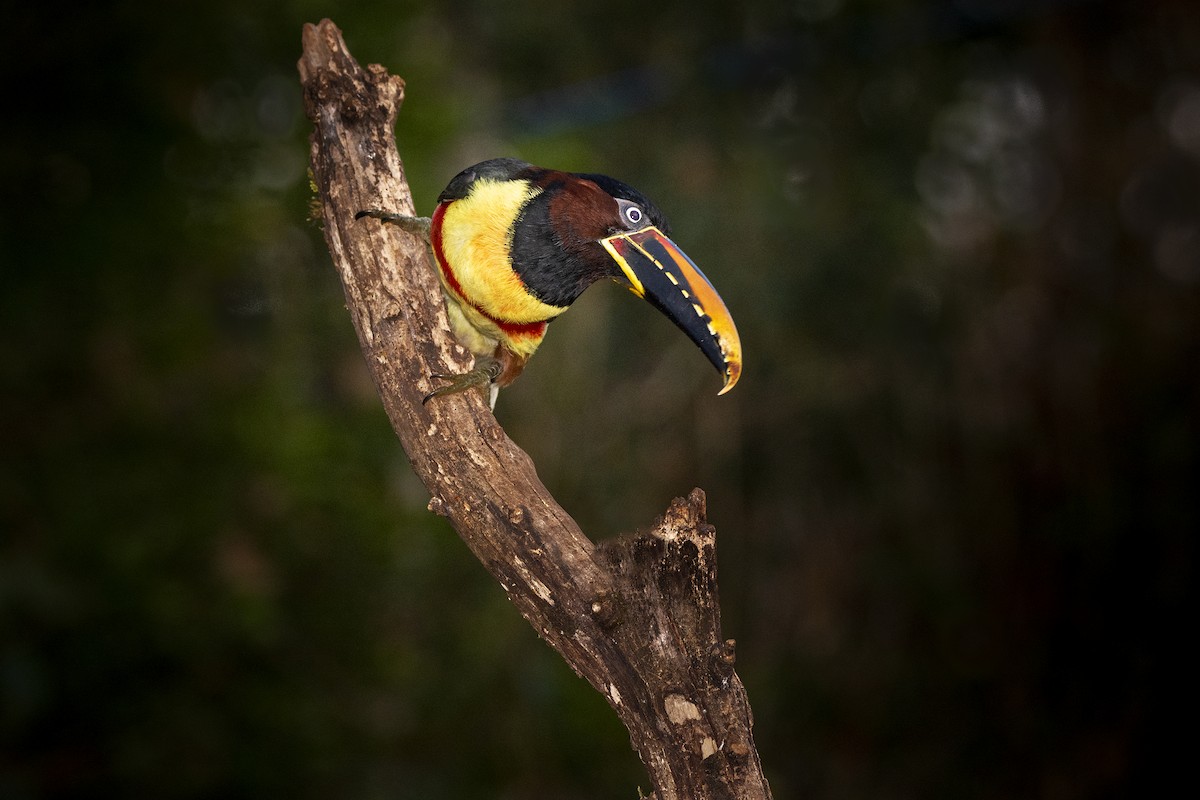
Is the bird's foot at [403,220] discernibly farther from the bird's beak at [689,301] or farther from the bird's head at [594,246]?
the bird's beak at [689,301]

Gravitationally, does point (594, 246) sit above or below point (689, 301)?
above

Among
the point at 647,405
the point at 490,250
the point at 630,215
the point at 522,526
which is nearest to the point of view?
the point at 522,526

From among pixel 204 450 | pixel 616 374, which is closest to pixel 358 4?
pixel 204 450

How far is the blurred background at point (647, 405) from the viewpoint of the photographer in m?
2.90

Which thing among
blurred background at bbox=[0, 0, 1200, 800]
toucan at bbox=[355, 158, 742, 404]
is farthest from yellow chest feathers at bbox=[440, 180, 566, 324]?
blurred background at bbox=[0, 0, 1200, 800]

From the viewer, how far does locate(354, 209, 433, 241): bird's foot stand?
173cm

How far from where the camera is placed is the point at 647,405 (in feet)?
14.5

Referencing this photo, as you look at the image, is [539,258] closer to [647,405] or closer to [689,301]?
[689,301]

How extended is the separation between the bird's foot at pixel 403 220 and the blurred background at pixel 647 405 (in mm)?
1334

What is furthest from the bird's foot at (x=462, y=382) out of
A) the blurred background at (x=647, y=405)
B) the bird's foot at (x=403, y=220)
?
the blurred background at (x=647, y=405)

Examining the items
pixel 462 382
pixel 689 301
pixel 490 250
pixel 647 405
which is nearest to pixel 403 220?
pixel 490 250

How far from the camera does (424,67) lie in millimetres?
3320

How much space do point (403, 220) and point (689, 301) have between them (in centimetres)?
50

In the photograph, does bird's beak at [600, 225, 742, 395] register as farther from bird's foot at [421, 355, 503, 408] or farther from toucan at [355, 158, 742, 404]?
bird's foot at [421, 355, 503, 408]
